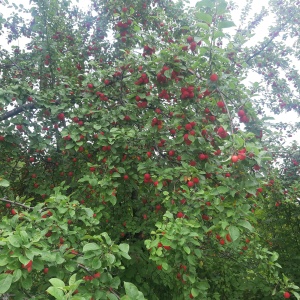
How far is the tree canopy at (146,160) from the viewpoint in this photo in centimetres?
214

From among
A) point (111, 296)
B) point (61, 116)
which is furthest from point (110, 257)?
point (61, 116)

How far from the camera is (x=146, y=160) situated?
342cm

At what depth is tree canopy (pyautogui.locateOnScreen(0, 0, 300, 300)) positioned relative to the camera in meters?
2.14

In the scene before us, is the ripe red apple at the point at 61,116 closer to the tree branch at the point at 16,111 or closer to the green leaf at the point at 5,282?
the tree branch at the point at 16,111

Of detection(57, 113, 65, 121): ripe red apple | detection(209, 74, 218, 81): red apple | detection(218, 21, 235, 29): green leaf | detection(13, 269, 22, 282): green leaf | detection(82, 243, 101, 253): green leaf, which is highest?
detection(218, 21, 235, 29): green leaf

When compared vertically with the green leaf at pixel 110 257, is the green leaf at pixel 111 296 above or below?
below

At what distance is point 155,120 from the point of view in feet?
10.6

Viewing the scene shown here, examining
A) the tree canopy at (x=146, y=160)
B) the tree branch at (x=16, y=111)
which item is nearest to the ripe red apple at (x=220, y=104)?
the tree canopy at (x=146, y=160)

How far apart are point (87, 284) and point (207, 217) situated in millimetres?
1291

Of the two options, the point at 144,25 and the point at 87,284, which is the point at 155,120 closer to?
the point at 87,284

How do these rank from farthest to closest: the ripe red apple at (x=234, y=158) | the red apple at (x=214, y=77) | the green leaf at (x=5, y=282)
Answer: the red apple at (x=214, y=77)
the ripe red apple at (x=234, y=158)
the green leaf at (x=5, y=282)

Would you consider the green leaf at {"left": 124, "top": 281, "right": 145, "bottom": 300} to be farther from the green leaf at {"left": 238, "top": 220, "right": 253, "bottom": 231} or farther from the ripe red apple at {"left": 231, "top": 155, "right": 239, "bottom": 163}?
the ripe red apple at {"left": 231, "top": 155, "right": 239, "bottom": 163}

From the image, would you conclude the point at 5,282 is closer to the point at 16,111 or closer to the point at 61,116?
the point at 61,116

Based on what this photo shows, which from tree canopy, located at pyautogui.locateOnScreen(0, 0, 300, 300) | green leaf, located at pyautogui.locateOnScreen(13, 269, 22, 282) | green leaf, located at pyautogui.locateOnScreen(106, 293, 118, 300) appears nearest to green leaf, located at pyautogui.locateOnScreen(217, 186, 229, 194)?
tree canopy, located at pyautogui.locateOnScreen(0, 0, 300, 300)
